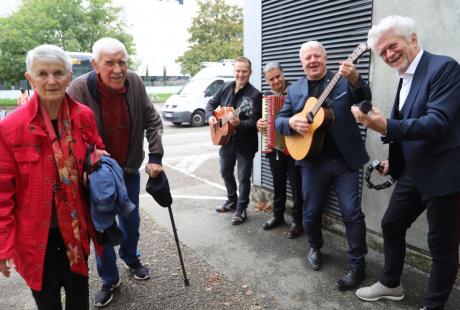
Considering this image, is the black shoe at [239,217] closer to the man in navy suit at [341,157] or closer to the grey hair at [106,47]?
the man in navy suit at [341,157]

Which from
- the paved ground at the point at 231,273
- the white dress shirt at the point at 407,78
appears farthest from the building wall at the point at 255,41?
the white dress shirt at the point at 407,78

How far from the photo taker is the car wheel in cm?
1450

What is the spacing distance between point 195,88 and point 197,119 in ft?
4.23

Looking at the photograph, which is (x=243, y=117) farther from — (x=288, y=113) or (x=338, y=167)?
(x=338, y=167)

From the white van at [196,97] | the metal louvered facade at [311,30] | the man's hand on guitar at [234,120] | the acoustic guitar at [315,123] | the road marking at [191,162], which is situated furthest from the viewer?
the white van at [196,97]

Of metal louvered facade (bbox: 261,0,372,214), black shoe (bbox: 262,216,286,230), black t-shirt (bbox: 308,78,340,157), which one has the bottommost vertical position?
black shoe (bbox: 262,216,286,230)

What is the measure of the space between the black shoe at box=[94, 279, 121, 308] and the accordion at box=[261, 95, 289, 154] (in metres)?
2.17

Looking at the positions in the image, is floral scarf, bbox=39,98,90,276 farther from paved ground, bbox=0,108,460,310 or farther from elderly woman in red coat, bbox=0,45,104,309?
paved ground, bbox=0,108,460,310

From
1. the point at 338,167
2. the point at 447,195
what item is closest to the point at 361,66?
the point at 338,167

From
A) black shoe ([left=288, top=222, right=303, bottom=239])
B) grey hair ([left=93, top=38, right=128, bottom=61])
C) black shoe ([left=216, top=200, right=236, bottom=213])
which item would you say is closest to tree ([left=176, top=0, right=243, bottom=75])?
black shoe ([left=216, top=200, right=236, bottom=213])

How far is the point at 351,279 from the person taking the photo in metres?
3.11

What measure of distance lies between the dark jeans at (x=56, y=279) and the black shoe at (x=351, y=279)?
2.10m

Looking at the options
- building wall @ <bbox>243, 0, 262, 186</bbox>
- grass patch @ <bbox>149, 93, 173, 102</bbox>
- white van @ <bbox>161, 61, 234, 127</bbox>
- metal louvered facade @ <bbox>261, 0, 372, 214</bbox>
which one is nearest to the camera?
metal louvered facade @ <bbox>261, 0, 372, 214</bbox>

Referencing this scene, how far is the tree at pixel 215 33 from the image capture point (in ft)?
87.5
